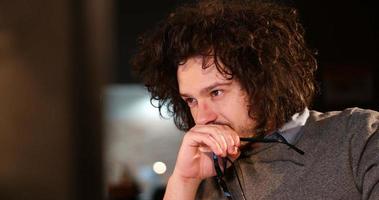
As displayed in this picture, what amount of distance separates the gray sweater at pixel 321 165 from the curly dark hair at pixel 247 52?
0.08 meters

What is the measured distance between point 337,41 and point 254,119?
2370 millimetres

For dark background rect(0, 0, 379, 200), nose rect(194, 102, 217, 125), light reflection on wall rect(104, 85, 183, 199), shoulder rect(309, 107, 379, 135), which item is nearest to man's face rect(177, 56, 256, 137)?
nose rect(194, 102, 217, 125)

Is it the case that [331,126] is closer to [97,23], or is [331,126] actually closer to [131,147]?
[97,23]

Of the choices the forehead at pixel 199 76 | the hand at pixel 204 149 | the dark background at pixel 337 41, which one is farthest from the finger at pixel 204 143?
the dark background at pixel 337 41

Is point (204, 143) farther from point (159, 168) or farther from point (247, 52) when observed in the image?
point (159, 168)

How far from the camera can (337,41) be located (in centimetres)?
353

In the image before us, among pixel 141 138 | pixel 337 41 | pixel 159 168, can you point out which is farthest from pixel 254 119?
pixel 141 138

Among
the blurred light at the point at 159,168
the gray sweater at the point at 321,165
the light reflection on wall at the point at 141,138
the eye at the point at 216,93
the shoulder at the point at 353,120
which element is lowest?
the blurred light at the point at 159,168

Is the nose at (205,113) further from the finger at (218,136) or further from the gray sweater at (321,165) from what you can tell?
the gray sweater at (321,165)

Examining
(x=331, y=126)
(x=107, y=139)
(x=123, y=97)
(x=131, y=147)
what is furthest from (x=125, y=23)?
(x=107, y=139)

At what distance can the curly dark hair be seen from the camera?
1.33m

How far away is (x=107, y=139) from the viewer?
1.22ft

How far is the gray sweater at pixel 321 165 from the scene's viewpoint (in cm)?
120

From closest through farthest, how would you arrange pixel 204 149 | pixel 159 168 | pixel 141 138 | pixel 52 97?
pixel 52 97 < pixel 204 149 < pixel 159 168 < pixel 141 138
